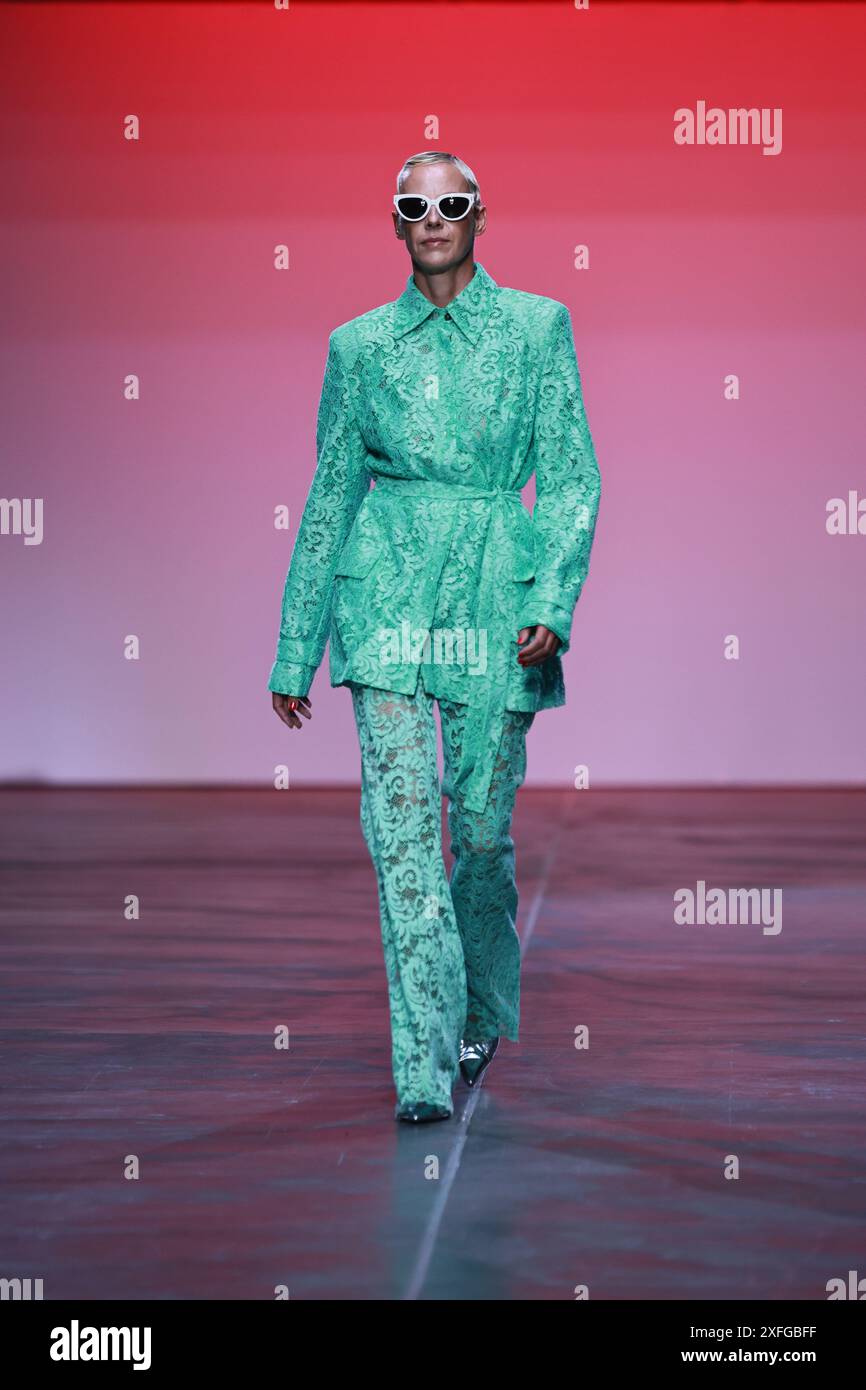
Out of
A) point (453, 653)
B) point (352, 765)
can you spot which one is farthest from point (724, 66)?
point (453, 653)

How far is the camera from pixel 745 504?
8703 millimetres

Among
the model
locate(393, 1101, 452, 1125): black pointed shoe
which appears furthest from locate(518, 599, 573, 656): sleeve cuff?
locate(393, 1101, 452, 1125): black pointed shoe

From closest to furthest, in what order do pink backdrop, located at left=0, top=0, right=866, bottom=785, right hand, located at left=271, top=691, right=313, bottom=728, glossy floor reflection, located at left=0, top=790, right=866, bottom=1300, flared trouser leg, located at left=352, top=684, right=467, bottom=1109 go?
glossy floor reflection, located at left=0, top=790, right=866, bottom=1300 < flared trouser leg, located at left=352, top=684, right=467, bottom=1109 < right hand, located at left=271, top=691, right=313, bottom=728 < pink backdrop, located at left=0, top=0, right=866, bottom=785

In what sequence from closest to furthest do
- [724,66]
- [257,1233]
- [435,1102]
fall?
1. [257,1233]
2. [435,1102]
3. [724,66]

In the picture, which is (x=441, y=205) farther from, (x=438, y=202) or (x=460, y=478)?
(x=460, y=478)

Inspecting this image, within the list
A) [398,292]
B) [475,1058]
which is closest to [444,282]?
[475,1058]

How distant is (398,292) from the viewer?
8641mm

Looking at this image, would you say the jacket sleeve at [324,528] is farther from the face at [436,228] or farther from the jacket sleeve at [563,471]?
the jacket sleeve at [563,471]

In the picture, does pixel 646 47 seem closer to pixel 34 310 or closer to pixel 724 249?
pixel 724 249

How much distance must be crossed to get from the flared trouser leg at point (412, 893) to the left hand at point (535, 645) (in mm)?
187

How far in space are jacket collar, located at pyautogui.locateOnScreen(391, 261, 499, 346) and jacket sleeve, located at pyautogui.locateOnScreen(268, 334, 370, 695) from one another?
12 cm

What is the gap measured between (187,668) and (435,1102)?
573cm

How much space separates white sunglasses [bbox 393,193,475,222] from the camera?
3.37 meters

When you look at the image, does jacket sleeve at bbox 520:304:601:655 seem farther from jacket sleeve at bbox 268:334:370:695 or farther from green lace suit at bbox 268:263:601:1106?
jacket sleeve at bbox 268:334:370:695
